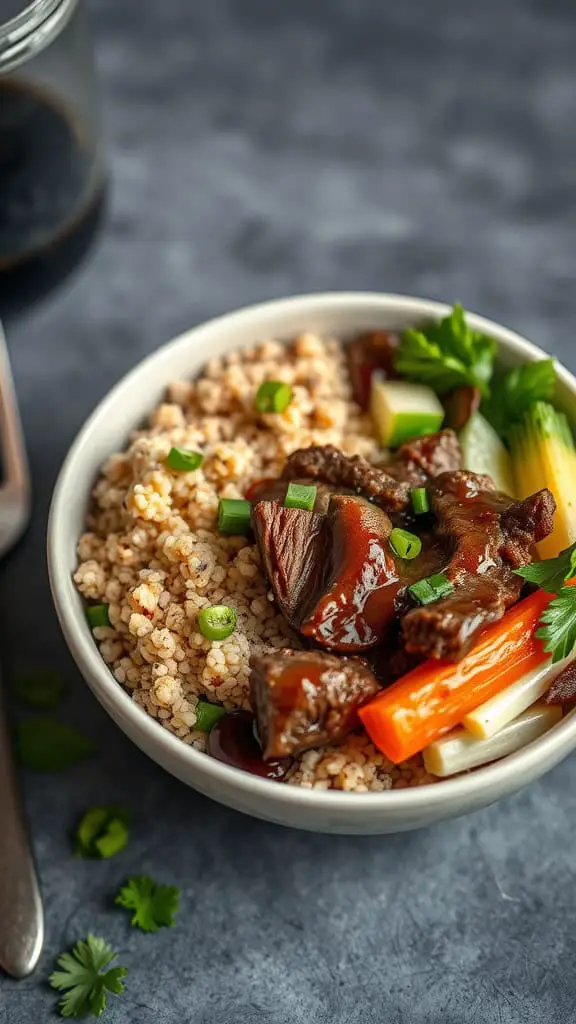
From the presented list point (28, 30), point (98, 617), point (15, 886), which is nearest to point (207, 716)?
point (98, 617)

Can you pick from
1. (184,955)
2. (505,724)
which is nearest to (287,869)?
(184,955)

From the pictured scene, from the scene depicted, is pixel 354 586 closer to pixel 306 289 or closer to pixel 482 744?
pixel 482 744

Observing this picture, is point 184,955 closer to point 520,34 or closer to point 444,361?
point 444,361

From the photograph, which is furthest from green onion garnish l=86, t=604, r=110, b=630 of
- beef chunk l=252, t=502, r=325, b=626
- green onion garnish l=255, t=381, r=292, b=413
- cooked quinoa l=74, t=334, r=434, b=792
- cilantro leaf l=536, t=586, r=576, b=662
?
cilantro leaf l=536, t=586, r=576, b=662

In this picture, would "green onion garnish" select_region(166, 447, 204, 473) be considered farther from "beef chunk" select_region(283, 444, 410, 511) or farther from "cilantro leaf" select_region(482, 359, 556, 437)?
"cilantro leaf" select_region(482, 359, 556, 437)

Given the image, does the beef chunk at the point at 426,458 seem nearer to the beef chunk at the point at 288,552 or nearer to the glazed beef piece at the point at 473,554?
the glazed beef piece at the point at 473,554
